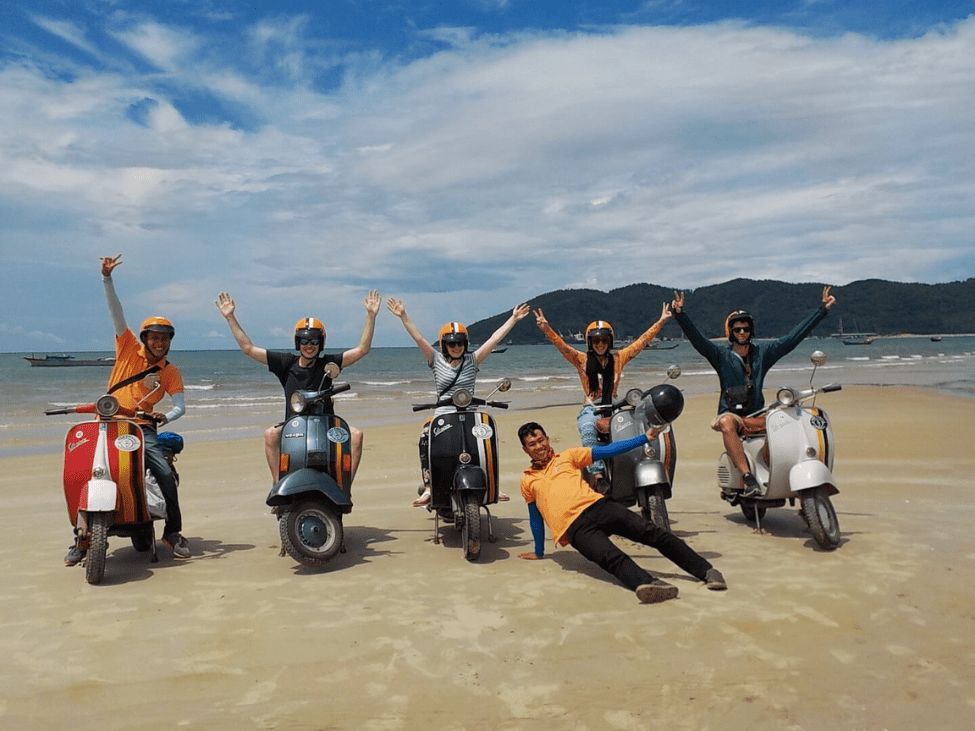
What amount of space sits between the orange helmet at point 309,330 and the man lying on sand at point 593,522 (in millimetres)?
1915

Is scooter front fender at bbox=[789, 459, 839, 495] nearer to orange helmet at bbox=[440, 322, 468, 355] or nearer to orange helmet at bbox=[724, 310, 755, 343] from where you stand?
orange helmet at bbox=[724, 310, 755, 343]

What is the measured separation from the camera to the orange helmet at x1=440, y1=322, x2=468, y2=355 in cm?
627

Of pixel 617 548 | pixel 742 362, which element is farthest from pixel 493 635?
pixel 742 362

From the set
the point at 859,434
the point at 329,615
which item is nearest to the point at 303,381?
the point at 329,615

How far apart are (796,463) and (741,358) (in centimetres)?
114

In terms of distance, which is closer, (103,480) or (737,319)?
(103,480)

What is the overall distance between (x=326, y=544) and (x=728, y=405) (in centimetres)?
359

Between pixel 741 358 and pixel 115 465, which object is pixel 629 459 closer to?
pixel 741 358

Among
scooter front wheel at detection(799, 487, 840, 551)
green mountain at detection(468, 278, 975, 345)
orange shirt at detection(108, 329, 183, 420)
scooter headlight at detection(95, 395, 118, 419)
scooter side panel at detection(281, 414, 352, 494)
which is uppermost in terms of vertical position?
green mountain at detection(468, 278, 975, 345)

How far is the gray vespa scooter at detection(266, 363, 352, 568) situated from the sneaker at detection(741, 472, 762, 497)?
323cm

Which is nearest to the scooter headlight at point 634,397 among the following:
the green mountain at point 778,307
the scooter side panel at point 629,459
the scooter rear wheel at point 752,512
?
the scooter side panel at point 629,459

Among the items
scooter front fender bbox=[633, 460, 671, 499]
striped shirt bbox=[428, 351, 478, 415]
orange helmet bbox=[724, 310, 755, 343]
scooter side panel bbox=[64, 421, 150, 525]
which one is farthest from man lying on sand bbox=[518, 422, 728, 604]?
scooter side panel bbox=[64, 421, 150, 525]

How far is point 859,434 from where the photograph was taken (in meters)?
12.7

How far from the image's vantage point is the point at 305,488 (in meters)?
5.14
